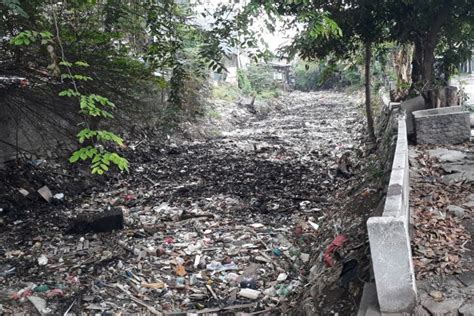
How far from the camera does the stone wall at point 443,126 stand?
672cm

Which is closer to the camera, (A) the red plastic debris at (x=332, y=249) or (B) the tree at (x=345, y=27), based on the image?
(A) the red plastic debris at (x=332, y=249)

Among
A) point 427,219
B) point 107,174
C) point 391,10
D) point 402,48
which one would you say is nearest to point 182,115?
point 107,174

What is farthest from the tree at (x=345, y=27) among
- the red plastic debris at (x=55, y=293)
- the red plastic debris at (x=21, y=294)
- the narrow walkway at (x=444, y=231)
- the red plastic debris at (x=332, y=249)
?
A: the red plastic debris at (x=21, y=294)

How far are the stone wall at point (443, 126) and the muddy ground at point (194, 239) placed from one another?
3.07 feet

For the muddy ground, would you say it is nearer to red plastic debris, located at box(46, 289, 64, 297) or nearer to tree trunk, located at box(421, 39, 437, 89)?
red plastic debris, located at box(46, 289, 64, 297)

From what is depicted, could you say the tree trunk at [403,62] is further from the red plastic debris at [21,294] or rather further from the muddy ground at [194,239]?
the red plastic debris at [21,294]

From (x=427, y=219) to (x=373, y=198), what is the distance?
4.96 feet

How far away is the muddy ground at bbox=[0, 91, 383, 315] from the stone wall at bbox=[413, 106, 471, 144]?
94cm

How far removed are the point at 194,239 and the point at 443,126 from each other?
4072 mm

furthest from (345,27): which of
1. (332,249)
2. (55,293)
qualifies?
(55,293)

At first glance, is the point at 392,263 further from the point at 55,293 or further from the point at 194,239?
the point at 194,239

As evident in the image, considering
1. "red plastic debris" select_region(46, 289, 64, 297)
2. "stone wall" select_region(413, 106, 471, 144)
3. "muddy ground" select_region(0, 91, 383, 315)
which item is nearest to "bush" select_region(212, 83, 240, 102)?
"muddy ground" select_region(0, 91, 383, 315)

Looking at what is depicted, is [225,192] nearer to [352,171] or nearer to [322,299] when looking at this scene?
[352,171]

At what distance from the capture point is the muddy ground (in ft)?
14.7
